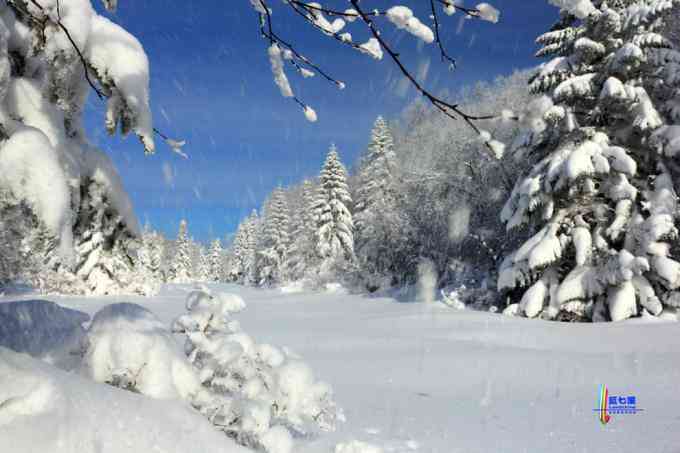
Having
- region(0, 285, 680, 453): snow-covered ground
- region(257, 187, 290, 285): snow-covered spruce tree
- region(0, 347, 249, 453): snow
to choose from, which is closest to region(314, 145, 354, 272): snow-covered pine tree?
region(257, 187, 290, 285): snow-covered spruce tree

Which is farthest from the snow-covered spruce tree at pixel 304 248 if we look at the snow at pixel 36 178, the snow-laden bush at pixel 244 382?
the snow at pixel 36 178

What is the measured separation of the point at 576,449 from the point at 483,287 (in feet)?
40.1

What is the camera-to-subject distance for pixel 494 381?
666 centimetres

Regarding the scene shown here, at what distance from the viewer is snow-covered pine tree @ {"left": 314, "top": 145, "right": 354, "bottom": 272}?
118 ft

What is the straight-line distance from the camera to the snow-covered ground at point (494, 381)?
4.29m

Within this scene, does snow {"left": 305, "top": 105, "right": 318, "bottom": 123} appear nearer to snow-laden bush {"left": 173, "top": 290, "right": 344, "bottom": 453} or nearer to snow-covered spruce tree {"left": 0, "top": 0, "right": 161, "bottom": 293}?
snow-covered spruce tree {"left": 0, "top": 0, "right": 161, "bottom": 293}

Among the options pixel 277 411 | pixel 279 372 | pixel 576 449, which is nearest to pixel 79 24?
pixel 279 372

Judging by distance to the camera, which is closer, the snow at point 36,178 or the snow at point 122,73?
the snow at point 36,178

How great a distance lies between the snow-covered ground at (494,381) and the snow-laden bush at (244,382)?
489 mm

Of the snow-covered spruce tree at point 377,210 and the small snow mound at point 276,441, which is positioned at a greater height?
the snow-covered spruce tree at point 377,210

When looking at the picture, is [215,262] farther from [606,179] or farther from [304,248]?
[606,179]

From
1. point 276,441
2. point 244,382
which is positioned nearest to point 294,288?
point 244,382

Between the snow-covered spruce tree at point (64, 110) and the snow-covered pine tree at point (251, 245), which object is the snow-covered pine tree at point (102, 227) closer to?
the snow-covered spruce tree at point (64, 110)

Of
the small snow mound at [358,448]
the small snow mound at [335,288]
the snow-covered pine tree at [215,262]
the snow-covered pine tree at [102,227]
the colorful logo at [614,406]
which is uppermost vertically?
the snow-covered pine tree at [215,262]
